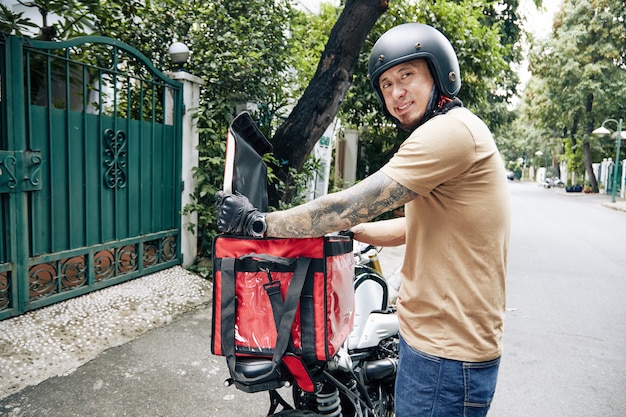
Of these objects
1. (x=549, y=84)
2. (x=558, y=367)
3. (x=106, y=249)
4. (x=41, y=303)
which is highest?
(x=549, y=84)

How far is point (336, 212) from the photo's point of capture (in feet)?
4.64

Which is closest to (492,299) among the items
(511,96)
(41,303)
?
(41,303)

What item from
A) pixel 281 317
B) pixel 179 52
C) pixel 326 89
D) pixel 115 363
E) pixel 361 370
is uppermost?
pixel 179 52

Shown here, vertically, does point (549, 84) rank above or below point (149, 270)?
above

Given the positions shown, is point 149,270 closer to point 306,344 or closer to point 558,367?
point 306,344

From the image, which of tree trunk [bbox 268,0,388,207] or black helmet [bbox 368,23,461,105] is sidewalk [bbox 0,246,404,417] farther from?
black helmet [bbox 368,23,461,105]

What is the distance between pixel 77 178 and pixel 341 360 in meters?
2.97

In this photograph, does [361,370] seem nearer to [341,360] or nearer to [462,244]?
[341,360]

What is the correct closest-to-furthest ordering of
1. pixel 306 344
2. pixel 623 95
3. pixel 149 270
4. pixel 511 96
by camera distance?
pixel 306 344, pixel 149 270, pixel 511 96, pixel 623 95

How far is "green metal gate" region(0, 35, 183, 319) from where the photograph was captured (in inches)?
131

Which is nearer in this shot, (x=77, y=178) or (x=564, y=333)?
(x=77, y=178)

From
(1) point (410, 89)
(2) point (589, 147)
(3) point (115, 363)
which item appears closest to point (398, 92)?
(1) point (410, 89)

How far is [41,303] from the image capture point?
3.51 metres

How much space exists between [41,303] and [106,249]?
0.73m
